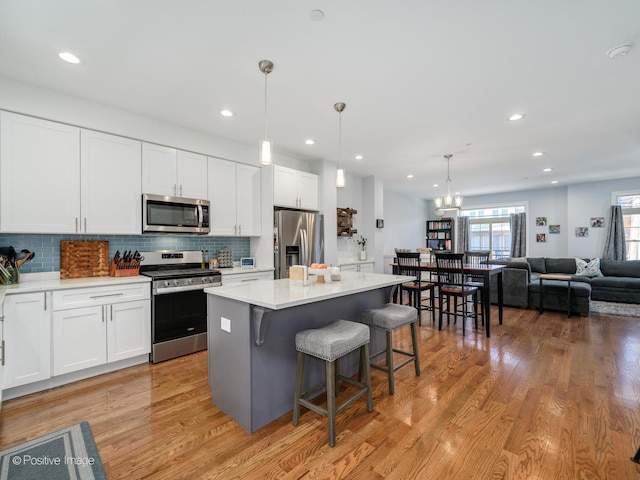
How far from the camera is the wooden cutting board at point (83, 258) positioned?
9.91ft

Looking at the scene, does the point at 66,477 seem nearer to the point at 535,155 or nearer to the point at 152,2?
the point at 152,2

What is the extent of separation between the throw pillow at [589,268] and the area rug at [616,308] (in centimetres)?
70

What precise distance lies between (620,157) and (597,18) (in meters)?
4.69

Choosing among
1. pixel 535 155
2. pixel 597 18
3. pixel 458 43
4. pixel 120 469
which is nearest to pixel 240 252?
pixel 120 469

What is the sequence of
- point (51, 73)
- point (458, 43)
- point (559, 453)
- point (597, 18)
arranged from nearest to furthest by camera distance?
point (559, 453) < point (597, 18) < point (458, 43) < point (51, 73)

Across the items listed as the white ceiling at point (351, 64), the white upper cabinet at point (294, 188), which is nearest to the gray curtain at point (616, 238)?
the white ceiling at point (351, 64)

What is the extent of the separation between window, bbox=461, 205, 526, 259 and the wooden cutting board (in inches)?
378

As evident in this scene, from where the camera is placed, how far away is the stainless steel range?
122 inches

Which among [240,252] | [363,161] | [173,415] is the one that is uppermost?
[363,161]

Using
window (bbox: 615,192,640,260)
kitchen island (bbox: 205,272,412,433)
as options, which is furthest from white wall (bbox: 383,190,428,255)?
kitchen island (bbox: 205,272,412,433)

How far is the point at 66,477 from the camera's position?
1.55 metres

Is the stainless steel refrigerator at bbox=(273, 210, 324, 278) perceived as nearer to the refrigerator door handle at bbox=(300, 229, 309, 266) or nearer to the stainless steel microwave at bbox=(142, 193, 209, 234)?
the refrigerator door handle at bbox=(300, 229, 309, 266)

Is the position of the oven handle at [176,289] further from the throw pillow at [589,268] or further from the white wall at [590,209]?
the white wall at [590,209]

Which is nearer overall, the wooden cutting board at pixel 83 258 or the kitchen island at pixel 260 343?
the kitchen island at pixel 260 343
